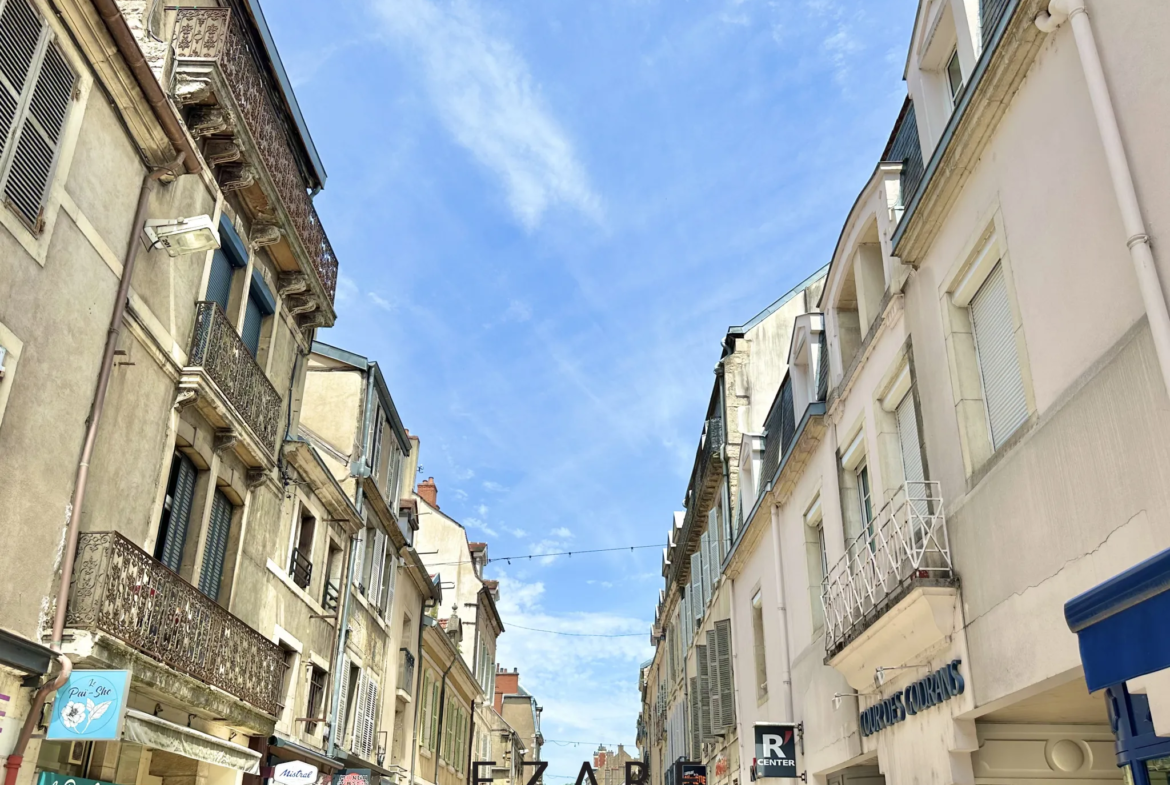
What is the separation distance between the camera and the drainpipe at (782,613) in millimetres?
14078

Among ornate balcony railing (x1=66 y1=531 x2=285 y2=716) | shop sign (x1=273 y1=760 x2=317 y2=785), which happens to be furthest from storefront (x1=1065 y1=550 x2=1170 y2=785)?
shop sign (x1=273 y1=760 x2=317 y2=785)

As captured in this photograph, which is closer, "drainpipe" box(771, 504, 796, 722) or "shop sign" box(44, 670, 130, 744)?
"shop sign" box(44, 670, 130, 744)

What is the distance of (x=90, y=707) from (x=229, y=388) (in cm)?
486

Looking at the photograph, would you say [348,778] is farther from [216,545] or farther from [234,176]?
[234,176]

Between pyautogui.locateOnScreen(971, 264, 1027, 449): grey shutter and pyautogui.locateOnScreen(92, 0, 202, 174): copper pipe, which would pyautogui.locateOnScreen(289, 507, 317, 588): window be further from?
pyautogui.locateOnScreen(971, 264, 1027, 449): grey shutter

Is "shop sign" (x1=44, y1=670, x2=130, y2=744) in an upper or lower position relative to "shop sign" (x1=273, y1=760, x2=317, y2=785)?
upper

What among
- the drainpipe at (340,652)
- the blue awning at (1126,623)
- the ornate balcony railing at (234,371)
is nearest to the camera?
the blue awning at (1126,623)

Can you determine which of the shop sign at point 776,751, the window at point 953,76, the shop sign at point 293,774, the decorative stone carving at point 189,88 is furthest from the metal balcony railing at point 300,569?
the window at point 953,76

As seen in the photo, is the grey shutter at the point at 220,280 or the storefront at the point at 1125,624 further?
the grey shutter at the point at 220,280

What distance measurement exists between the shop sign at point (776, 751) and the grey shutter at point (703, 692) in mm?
6965

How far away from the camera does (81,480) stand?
27.3 ft

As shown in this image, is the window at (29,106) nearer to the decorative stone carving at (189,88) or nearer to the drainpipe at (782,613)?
the decorative stone carving at (189,88)

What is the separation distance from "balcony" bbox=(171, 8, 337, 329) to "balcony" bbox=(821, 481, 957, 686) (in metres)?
8.91

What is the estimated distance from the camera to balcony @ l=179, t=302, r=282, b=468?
11.0 meters
